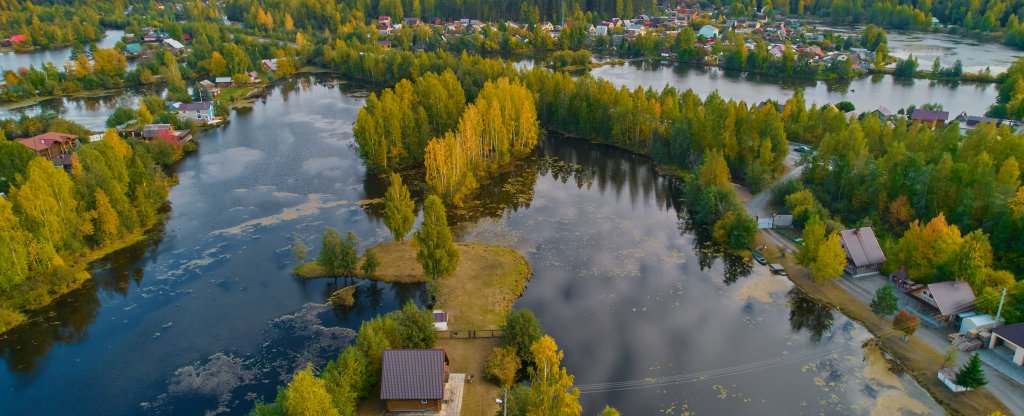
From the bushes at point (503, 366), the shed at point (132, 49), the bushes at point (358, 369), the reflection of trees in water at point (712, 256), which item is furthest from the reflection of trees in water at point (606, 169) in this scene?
the shed at point (132, 49)

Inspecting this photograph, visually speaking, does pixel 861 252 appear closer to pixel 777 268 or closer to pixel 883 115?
pixel 777 268

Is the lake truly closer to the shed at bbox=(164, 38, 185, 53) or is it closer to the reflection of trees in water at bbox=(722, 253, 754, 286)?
the reflection of trees in water at bbox=(722, 253, 754, 286)

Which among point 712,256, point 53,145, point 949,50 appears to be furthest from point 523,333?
point 949,50

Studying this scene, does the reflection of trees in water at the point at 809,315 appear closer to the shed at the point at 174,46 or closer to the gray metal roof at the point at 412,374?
the gray metal roof at the point at 412,374

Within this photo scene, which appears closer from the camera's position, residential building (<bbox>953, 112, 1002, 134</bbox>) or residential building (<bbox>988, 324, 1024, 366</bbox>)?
residential building (<bbox>988, 324, 1024, 366</bbox>)

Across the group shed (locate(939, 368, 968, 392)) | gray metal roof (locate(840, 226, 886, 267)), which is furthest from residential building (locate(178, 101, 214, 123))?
shed (locate(939, 368, 968, 392))

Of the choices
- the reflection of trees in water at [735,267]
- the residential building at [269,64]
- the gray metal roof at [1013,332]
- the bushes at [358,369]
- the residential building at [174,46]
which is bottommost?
the reflection of trees in water at [735,267]
